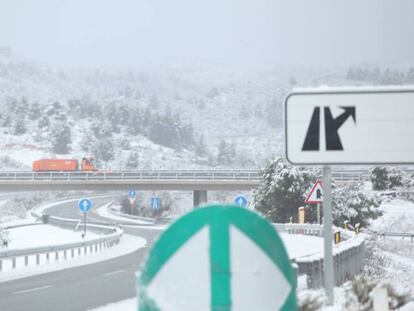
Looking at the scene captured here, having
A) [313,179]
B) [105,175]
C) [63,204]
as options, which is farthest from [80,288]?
[63,204]

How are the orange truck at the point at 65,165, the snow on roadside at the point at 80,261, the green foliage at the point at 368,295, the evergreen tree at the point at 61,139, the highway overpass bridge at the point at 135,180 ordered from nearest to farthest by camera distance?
the green foliage at the point at 368,295, the snow on roadside at the point at 80,261, the highway overpass bridge at the point at 135,180, the orange truck at the point at 65,165, the evergreen tree at the point at 61,139

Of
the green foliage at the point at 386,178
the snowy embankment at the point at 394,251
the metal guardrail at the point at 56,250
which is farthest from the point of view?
the green foliage at the point at 386,178

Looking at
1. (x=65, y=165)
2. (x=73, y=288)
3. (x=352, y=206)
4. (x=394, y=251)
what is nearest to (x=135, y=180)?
(x=65, y=165)

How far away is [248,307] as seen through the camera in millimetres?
3344

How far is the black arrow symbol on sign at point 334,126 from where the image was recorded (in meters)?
6.65

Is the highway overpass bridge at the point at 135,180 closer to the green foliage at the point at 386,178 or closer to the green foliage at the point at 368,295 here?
the green foliage at the point at 386,178

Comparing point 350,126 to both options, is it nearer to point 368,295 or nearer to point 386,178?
point 368,295

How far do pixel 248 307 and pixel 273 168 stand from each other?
35.1 metres

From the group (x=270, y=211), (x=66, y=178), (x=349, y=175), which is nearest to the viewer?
(x=270, y=211)

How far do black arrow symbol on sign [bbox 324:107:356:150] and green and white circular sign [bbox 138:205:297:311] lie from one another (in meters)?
3.37

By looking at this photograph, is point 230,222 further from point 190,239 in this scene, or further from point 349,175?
point 349,175

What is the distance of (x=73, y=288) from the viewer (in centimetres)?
1711

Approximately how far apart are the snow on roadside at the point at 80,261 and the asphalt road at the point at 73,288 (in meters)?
0.59

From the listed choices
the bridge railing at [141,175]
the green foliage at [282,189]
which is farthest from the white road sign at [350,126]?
the bridge railing at [141,175]
